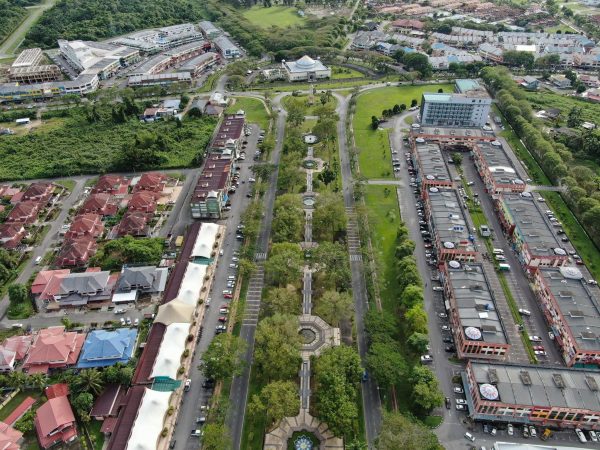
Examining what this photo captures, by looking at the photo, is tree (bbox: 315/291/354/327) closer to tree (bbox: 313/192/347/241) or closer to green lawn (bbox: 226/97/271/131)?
tree (bbox: 313/192/347/241)

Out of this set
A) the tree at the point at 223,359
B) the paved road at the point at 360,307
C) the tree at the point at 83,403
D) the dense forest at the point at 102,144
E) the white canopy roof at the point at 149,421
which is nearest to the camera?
the white canopy roof at the point at 149,421

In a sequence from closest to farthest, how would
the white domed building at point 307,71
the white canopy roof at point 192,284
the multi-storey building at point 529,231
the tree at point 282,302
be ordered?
the tree at point 282,302 < the white canopy roof at point 192,284 < the multi-storey building at point 529,231 < the white domed building at point 307,71

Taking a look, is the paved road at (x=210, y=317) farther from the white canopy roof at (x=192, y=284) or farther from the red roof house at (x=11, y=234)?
the red roof house at (x=11, y=234)

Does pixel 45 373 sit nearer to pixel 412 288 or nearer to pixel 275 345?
pixel 275 345

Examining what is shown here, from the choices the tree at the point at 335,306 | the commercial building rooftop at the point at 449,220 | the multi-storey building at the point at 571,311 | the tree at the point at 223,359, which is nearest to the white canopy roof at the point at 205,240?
the tree at the point at 223,359

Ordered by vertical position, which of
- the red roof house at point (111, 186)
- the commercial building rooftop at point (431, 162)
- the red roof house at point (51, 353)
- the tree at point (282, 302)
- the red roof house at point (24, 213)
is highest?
the commercial building rooftop at point (431, 162)

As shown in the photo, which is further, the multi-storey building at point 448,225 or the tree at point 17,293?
the multi-storey building at point 448,225

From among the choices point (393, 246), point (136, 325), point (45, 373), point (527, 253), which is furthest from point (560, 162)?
point (45, 373)

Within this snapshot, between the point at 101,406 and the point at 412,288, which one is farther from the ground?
the point at 412,288
